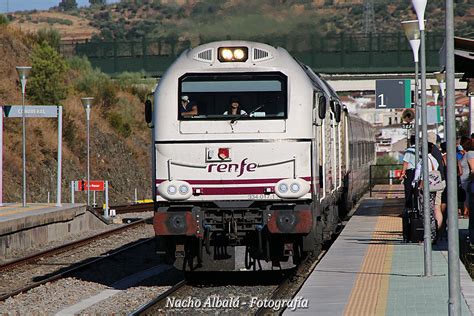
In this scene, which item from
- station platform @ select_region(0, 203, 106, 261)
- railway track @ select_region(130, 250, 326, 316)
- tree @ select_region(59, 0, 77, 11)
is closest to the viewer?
railway track @ select_region(130, 250, 326, 316)

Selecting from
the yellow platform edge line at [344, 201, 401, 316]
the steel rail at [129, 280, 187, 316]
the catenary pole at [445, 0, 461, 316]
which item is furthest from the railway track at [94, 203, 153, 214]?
the catenary pole at [445, 0, 461, 316]

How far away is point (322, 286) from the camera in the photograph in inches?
571

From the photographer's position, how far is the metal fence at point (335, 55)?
61.6 meters

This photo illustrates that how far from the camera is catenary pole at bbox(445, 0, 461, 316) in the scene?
32.4 ft

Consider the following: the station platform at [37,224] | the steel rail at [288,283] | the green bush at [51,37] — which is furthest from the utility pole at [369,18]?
the steel rail at [288,283]

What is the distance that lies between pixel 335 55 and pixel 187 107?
46.4 metres

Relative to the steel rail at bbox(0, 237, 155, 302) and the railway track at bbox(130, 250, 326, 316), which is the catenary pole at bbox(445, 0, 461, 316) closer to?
the railway track at bbox(130, 250, 326, 316)

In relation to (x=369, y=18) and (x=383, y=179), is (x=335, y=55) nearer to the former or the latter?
(x=383, y=179)

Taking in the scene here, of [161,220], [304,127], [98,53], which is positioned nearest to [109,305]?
[161,220]

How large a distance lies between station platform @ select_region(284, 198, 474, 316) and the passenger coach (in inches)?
40.4

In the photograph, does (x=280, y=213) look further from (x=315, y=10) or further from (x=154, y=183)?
(x=315, y=10)

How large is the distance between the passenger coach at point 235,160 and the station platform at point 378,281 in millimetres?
1026

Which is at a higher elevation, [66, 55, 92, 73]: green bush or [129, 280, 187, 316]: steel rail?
[66, 55, 92, 73]: green bush

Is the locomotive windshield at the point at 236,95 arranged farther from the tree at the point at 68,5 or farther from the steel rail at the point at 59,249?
the tree at the point at 68,5
